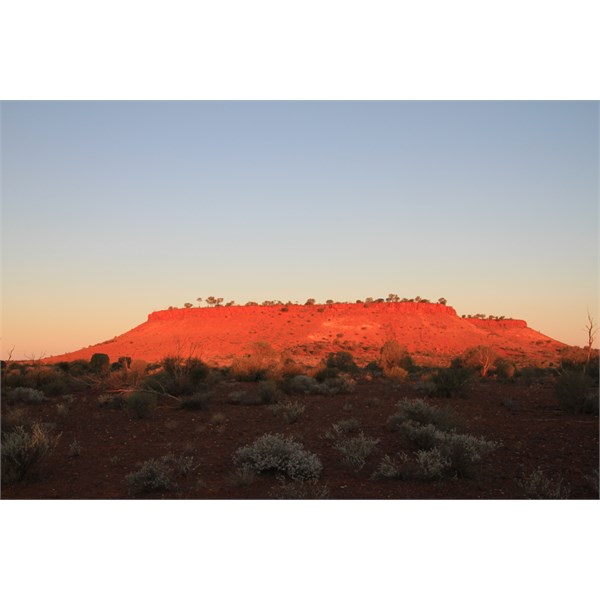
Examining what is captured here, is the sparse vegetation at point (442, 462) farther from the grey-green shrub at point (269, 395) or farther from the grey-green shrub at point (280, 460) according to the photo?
the grey-green shrub at point (269, 395)

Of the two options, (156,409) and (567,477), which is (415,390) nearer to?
(156,409)

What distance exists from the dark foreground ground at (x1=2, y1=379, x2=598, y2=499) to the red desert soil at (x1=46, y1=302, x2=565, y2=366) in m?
35.6

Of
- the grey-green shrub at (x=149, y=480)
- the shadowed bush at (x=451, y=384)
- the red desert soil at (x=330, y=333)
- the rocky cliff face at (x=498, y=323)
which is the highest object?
the rocky cliff face at (x=498, y=323)

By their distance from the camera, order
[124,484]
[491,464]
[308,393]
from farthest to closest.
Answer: [308,393] < [491,464] < [124,484]

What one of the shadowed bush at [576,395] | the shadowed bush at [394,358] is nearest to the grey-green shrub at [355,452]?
the shadowed bush at [576,395]

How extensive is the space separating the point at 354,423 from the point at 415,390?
7.81 metres

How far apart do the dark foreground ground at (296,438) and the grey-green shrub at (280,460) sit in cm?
19

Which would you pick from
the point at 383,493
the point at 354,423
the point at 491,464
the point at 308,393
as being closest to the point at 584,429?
the point at 491,464

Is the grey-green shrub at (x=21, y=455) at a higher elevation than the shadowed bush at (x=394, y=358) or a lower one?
lower

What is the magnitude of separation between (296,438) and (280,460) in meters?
2.77

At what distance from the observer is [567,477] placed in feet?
26.3

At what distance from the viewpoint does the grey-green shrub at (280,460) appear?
8016 millimetres

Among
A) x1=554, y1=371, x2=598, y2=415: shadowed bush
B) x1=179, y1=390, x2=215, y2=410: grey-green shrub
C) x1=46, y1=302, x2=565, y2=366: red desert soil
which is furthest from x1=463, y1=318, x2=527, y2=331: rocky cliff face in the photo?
x1=179, y1=390, x2=215, y2=410: grey-green shrub

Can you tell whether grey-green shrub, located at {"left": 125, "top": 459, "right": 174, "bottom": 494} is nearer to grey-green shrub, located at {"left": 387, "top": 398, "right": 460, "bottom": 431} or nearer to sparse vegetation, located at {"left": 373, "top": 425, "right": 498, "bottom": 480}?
sparse vegetation, located at {"left": 373, "top": 425, "right": 498, "bottom": 480}
